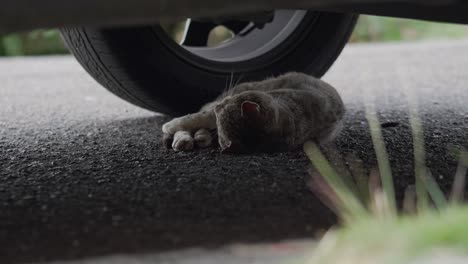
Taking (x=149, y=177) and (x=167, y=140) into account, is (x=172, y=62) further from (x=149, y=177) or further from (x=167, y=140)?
(x=149, y=177)

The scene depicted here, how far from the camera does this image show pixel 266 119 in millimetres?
2277

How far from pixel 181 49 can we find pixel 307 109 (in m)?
0.55

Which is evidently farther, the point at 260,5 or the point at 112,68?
the point at 112,68

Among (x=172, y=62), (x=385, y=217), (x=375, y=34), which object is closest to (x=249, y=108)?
(x=172, y=62)

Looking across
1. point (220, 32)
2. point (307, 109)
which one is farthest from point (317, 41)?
point (220, 32)

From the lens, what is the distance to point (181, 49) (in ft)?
8.74

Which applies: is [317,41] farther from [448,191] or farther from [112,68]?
[448,191]

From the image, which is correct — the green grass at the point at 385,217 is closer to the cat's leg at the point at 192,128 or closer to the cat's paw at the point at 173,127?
the cat's leg at the point at 192,128

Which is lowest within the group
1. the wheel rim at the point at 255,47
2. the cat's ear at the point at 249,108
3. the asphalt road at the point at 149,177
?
the asphalt road at the point at 149,177

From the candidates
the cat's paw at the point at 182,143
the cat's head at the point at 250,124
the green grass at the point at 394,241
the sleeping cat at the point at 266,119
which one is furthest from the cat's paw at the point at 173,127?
the green grass at the point at 394,241

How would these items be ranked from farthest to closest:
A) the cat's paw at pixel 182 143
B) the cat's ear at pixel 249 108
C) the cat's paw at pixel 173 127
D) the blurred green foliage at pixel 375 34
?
1. the blurred green foliage at pixel 375 34
2. the cat's paw at pixel 173 127
3. the cat's paw at pixel 182 143
4. the cat's ear at pixel 249 108

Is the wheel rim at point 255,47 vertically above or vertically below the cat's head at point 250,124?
above

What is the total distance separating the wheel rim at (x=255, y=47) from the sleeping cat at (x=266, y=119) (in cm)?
16

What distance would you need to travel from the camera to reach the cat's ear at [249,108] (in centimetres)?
222
